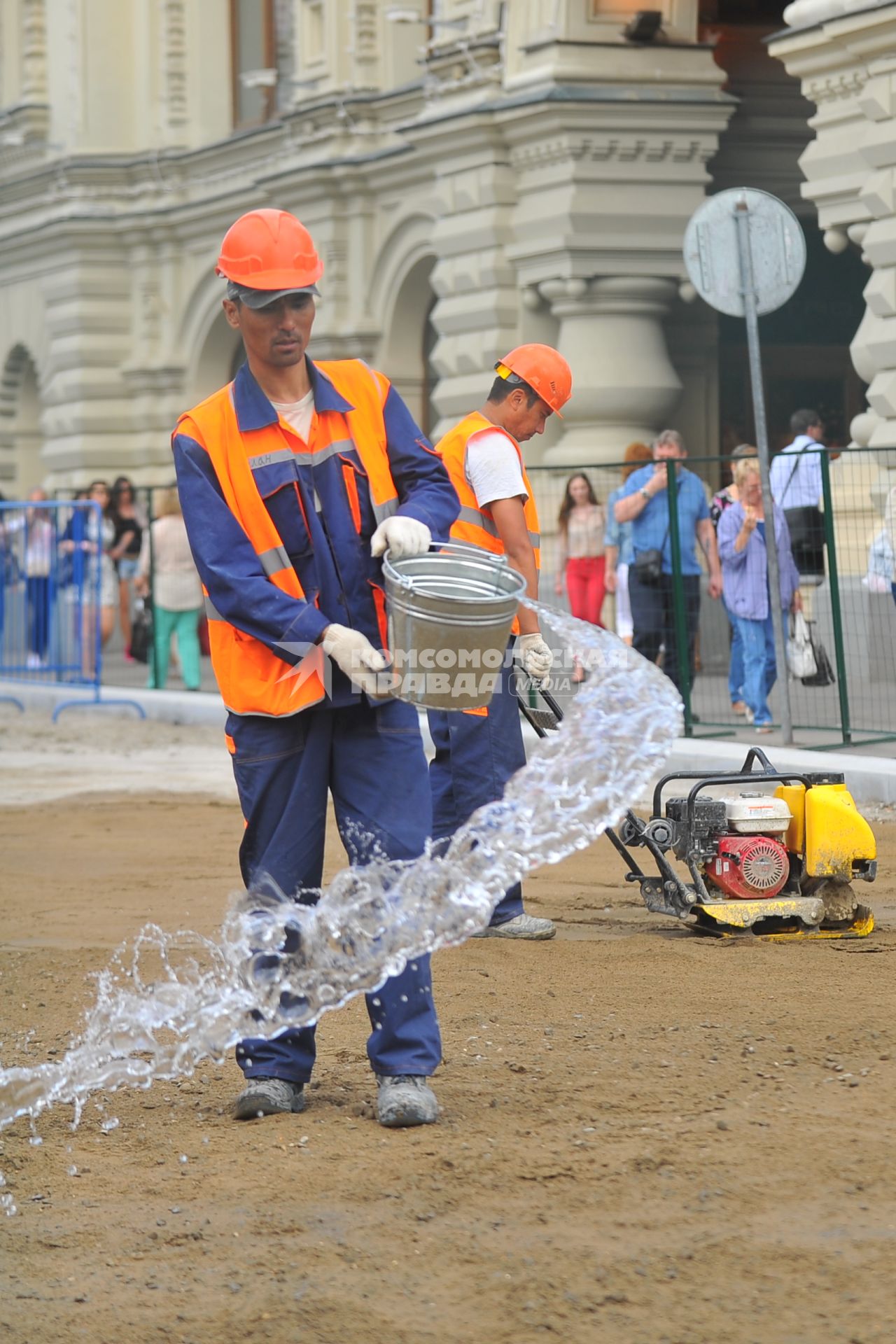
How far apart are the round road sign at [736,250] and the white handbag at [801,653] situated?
177 cm

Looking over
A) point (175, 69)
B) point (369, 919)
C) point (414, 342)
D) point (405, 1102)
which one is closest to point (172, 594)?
point (414, 342)

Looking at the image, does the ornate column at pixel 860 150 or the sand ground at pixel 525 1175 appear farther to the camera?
the ornate column at pixel 860 150

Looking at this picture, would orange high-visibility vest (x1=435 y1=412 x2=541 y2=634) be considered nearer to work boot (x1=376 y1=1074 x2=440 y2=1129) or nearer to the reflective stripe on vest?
the reflective stripe on vest

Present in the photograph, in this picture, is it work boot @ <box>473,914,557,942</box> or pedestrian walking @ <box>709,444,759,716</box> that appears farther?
pedestrian walking @ <box>709,444,759,716</box>

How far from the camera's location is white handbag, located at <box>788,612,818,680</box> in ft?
37.4

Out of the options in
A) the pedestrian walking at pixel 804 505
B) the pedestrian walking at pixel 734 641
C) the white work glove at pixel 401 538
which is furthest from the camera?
the pedestrian walking at pixel 734 641

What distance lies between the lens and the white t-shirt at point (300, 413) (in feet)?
15.6

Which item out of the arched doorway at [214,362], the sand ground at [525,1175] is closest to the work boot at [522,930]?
the sand ground at [525,1175]

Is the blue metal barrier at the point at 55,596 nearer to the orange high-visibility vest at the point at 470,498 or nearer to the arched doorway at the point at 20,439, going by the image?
the orange high-visibility vest at the point at 470,498

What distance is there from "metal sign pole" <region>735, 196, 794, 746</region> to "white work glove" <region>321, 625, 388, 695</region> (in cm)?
605

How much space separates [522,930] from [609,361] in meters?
10.3

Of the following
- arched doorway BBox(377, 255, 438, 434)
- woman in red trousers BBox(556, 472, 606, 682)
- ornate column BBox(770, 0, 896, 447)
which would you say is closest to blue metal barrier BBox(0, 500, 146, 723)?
woman in red trousers BBox(556, 472, 606, 682)

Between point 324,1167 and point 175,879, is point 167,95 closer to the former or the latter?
point 175,879

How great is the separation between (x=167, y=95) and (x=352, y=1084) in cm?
2050
